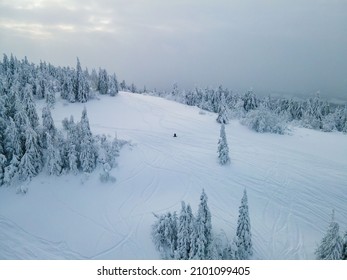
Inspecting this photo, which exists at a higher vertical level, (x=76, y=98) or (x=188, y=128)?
(x=76, y=98)

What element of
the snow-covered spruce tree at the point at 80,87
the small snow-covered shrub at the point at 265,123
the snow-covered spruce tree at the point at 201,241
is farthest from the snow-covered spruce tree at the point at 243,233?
the snow-covered spruce tree at the point at 80,87

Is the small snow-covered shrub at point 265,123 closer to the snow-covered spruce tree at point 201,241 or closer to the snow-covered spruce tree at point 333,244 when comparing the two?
the snow-covered spruce tree at point 333,244

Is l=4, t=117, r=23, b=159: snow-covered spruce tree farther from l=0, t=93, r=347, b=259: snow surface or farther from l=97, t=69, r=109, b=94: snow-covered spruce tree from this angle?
l=97, t=69, r=109, b=94: snow-covered spruce tree

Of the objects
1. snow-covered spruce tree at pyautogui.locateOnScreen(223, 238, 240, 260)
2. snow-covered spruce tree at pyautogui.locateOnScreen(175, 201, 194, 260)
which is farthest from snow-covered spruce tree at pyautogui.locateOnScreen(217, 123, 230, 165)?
snow-covered spruce tree at pyautogui.locateOnScreen(175, 201, 194, 260)

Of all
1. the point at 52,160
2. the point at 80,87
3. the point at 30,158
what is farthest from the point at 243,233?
the point at 80,87

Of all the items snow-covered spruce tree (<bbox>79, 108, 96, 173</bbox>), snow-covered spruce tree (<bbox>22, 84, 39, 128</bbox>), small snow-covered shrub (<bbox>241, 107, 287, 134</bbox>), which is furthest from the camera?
small snow-covered shrub (<bbox>241, 107, 287, 134</bbox>)

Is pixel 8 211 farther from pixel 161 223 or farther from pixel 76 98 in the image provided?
pixel 76 98

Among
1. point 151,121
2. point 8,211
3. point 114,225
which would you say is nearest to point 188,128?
point 151,121

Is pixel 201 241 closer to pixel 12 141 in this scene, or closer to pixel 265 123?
pixel 12 141
